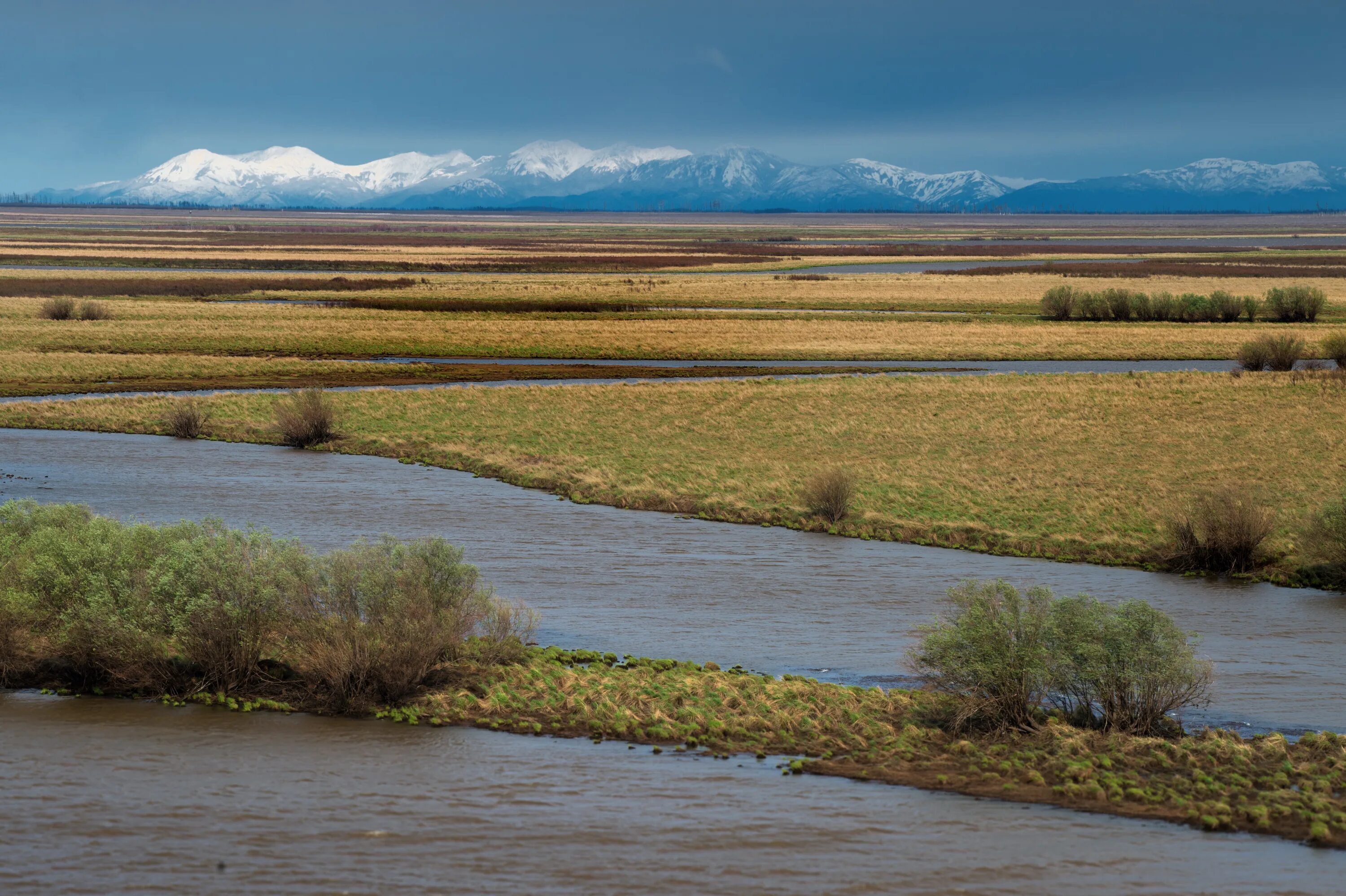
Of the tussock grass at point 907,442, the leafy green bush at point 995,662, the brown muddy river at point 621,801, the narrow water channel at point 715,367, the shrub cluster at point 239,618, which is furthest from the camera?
the narrow water channel at point 715,367

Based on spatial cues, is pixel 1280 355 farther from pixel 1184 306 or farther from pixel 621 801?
pixel 621 801

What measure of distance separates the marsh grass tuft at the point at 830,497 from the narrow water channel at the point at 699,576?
118 cm

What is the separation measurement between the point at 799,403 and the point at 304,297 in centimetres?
6379

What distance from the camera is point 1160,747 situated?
15969 millimetres

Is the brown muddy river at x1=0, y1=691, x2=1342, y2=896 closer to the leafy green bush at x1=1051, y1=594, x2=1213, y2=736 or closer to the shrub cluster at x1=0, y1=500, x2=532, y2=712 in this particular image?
the shrub cluster at x1=0, y1=500, x2=532, y2=712

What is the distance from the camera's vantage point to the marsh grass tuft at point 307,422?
4219 centimetres

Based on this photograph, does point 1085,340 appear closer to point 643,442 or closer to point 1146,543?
point 643,442

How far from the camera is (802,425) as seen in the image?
44.2m

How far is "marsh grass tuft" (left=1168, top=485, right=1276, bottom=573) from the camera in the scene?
26.0 meters

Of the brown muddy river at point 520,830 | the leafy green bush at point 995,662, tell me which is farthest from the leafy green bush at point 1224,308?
the brown muddy river at point 520,830

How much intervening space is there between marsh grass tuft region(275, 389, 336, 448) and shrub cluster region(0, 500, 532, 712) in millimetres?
22598

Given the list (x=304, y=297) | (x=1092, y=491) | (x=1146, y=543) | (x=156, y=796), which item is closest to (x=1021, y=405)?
(x=1092, y=491)

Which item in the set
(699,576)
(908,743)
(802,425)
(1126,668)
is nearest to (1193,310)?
(802,425)

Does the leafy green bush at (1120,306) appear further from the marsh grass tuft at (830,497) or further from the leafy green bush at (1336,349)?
the marsh grass tuft at (830,497)
